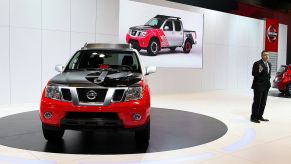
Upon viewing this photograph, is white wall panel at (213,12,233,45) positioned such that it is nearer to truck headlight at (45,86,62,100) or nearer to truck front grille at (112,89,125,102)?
truck front grille at (112,89,125,102)

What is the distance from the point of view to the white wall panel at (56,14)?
8977mm

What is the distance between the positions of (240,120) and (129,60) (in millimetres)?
3066

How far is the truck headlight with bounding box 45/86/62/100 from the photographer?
13.2 feet

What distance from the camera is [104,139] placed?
4.80 metres

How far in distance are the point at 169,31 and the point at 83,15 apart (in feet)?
11.8

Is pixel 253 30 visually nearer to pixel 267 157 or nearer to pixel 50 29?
pixel 50 29

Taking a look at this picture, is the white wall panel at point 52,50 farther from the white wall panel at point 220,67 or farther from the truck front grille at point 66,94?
the white wall panel at point 220,67

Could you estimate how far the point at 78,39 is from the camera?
9.74 m

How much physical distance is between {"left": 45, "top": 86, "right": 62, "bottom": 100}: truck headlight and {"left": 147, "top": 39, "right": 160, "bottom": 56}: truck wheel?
24.3 feet

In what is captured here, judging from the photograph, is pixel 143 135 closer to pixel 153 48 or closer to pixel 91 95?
pixel 91 95

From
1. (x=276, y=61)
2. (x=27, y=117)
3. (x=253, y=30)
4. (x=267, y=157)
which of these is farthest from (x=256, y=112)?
(x=276, y=61)

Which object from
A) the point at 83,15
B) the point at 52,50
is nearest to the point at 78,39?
the point at 83,15

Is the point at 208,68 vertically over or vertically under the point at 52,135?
over

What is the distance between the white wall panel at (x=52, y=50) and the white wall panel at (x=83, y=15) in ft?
1.43
